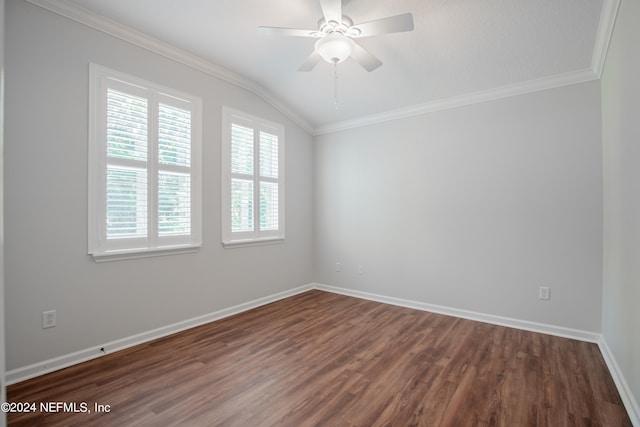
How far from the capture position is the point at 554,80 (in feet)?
10.2

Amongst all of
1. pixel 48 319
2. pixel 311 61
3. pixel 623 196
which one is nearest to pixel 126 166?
pixel 48 319

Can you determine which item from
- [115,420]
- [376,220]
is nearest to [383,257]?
[376,220]

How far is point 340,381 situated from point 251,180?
8.32 ft

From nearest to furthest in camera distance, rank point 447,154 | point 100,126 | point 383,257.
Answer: point 100,126 < point 447,154 < point 383,257

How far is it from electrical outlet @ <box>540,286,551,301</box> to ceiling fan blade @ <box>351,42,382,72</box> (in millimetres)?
2758

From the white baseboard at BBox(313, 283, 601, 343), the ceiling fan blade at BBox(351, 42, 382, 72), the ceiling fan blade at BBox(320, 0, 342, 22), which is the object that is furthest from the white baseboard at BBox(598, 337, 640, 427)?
the ceiling fan blade at BBox(320, 0, 342, 22)

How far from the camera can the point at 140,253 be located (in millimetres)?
2863

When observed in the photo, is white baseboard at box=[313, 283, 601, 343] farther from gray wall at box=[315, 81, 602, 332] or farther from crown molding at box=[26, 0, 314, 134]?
crown molding at box=[26, 0, 314, 134]

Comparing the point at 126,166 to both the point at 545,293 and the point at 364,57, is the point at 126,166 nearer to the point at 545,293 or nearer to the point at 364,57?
the point at 364,57

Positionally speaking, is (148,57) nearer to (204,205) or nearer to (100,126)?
(100,126)

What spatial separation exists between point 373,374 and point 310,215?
290 centimetres

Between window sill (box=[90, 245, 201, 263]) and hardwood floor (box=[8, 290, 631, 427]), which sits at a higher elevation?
window sill (box=[90, 245, 201, 263])

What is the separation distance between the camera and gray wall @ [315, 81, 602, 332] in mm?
3002

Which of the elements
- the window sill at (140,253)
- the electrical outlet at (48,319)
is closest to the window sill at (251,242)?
the window sill at (140,253)
